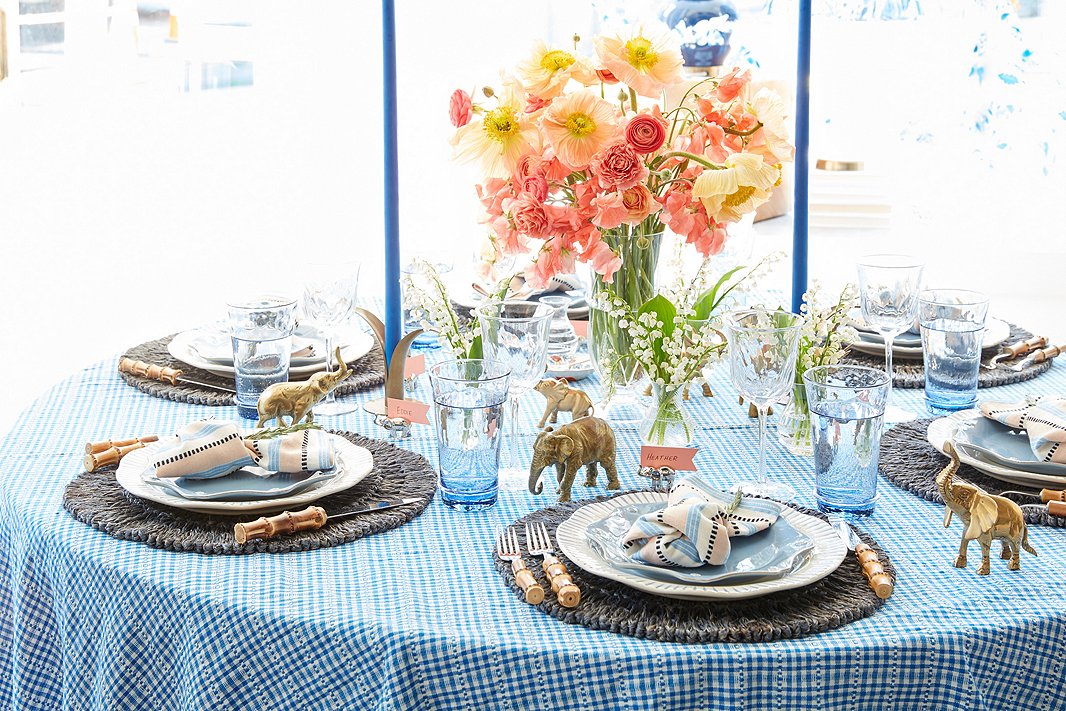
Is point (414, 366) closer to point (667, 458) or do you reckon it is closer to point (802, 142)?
point (667, 458)

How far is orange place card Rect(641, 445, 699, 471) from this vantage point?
1411 millimetres

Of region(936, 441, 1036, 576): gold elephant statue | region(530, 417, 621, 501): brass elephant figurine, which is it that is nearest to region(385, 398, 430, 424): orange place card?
region(530, 417, 621, 501): brass elephant figurine

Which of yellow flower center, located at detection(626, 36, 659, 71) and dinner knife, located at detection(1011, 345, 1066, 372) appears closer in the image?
yellow flower center, located at detection(626, 36, 659, 71)

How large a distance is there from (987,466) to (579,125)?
61 cm

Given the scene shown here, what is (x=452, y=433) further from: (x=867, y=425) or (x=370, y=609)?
(x=867, y=425)

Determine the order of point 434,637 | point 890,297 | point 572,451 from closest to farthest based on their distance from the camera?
point 434,637 → point 572,451 → point 890,297

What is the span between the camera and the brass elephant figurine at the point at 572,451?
4.61 feet

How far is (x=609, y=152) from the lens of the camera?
4.67 feet

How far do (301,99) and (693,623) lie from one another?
18.6ft

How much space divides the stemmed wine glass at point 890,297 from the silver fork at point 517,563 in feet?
1.99

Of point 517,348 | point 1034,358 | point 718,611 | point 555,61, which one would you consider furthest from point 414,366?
point 1034,358

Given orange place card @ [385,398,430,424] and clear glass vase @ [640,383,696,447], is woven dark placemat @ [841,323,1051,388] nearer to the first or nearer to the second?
clear glass vase @ [640,383,696,447]

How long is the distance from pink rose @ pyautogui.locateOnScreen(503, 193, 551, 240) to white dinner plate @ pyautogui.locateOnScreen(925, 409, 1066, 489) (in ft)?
1.75

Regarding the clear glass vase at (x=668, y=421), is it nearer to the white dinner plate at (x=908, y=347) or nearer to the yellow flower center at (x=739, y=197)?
the yellow flower center at (x=739, y=197)
